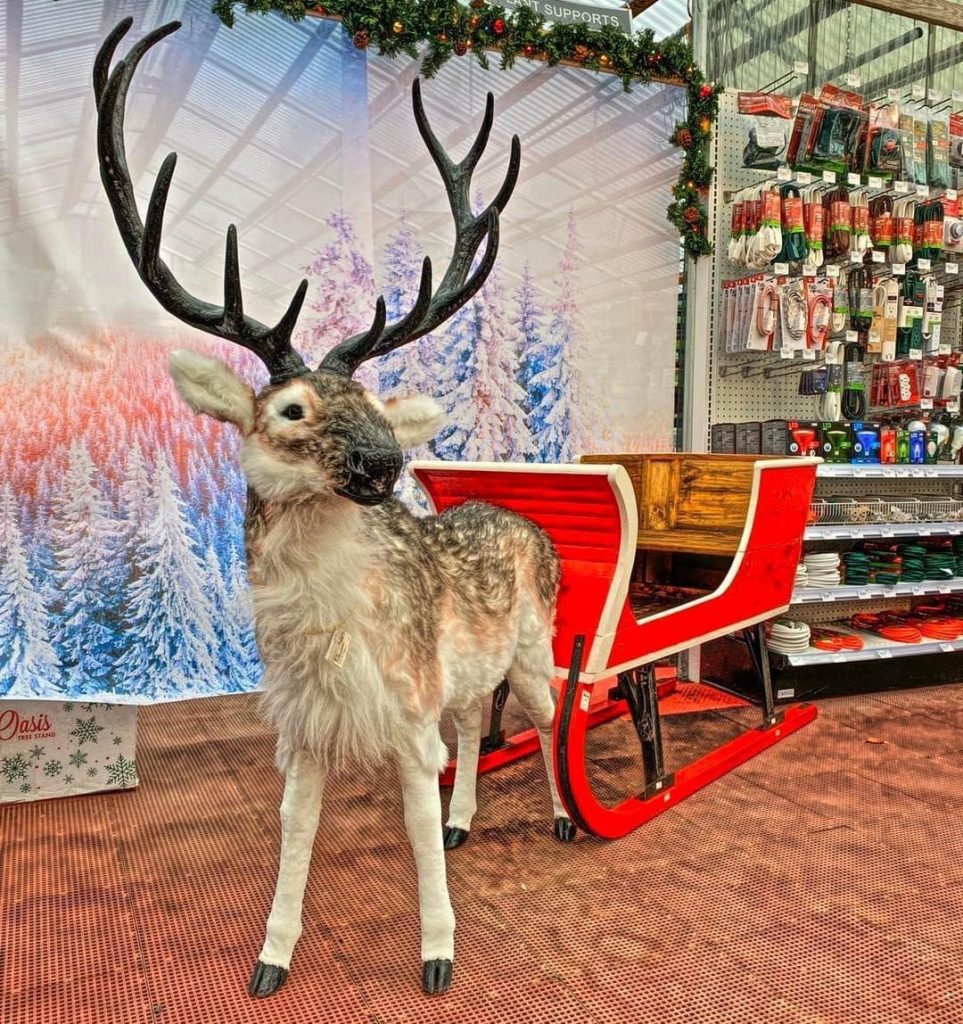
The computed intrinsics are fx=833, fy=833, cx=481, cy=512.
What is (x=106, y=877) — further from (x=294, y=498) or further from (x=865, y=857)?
(x=865, y=857)

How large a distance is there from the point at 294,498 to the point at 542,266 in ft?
9.08

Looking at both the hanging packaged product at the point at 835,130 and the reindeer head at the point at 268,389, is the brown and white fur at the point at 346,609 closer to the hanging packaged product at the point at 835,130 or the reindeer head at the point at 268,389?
the reindeer head at the point at 268,389

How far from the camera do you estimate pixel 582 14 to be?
154 inches

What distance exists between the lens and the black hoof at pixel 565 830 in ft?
7.86

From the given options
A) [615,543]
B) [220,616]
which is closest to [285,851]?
[615,543]

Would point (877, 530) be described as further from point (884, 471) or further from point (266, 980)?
point (266, 980)

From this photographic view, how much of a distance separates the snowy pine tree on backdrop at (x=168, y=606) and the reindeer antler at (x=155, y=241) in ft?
6.92

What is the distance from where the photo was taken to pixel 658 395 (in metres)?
4.22

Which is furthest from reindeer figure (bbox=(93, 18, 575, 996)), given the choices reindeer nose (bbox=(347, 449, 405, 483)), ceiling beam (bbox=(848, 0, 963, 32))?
ceiling beam (bbox=(848, 0, 963, 32))

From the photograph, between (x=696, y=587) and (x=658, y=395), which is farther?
(x=658, y=395)

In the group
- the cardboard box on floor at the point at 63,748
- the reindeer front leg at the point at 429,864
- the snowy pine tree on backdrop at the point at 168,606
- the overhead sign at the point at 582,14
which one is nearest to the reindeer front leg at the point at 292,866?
the reindeer front leg at the point at 429,864

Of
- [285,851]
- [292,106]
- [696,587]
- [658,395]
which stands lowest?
[285,851]

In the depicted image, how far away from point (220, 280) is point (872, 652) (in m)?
3.30

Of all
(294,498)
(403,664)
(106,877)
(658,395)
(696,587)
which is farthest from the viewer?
→ (658,395)
